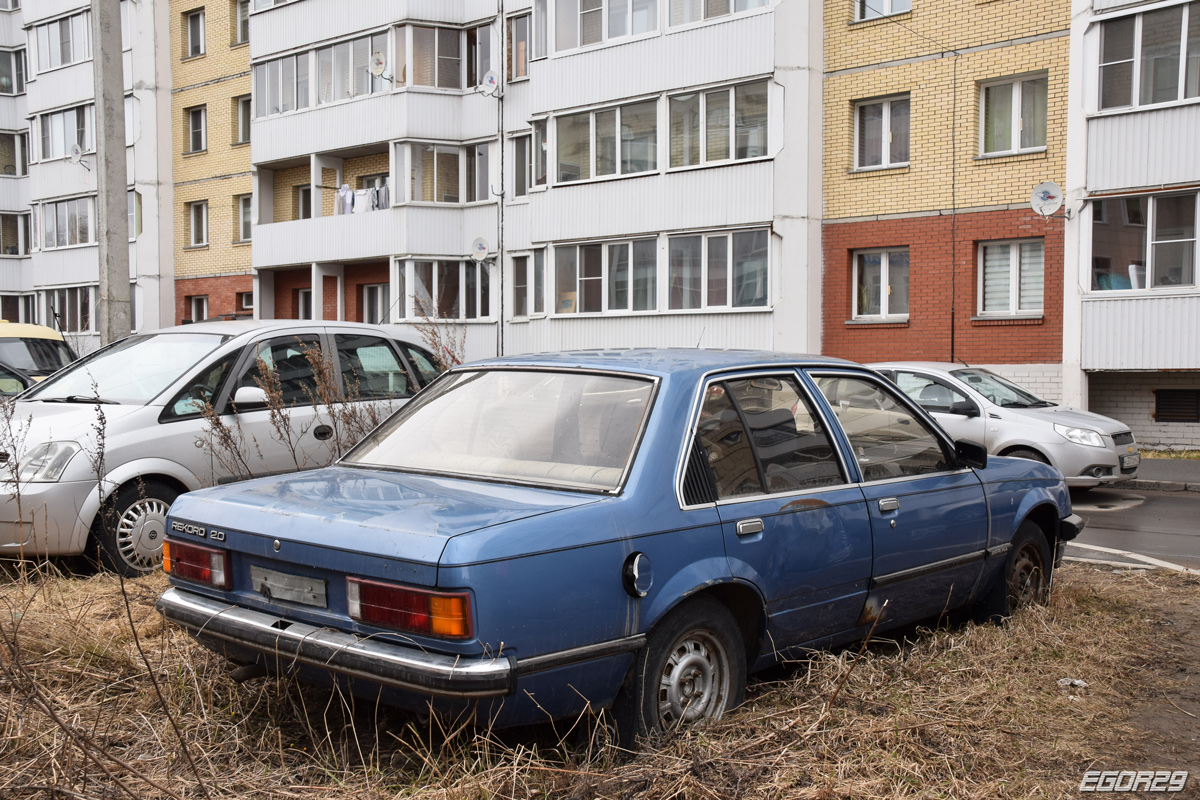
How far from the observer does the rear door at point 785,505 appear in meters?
4.34

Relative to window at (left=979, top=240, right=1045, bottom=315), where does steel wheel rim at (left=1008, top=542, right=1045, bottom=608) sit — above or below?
below

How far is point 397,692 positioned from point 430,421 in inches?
61.3

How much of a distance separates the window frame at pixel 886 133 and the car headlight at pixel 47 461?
1802 centimetres

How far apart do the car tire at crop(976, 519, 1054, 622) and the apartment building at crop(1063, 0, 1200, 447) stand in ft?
45.1

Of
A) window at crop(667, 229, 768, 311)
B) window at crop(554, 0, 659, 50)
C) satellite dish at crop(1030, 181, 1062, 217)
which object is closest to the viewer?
satellite dish at crop(1030, 181, 1062, 217)

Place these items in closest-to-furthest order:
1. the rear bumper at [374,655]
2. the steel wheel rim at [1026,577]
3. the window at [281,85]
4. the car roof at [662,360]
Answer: the rear bumper at [374,655]
the car roof at [662,360]
the steel wheel rim at [1026,577]
the window at [281,85]

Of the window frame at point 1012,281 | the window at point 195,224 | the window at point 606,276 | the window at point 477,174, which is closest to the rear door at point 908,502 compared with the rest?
the window frame at point 1012,281

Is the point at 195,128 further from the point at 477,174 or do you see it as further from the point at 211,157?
the point at 477,174

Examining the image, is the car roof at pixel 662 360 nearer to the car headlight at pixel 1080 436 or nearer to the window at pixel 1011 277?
the car headlight at pixel 1080 436

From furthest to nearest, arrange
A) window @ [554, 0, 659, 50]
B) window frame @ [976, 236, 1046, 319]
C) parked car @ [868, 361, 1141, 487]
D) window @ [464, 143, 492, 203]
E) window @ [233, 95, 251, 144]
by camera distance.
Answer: window @ [233, 95, 251, 144]
window @ [464, 143, 492, 203]
window @ [554, 0, 659, 50]
window frame @ [976, 236, 1046, 319]
parked car @ [868, 361, 1141, 487]

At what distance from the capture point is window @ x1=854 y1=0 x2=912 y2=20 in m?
22.0

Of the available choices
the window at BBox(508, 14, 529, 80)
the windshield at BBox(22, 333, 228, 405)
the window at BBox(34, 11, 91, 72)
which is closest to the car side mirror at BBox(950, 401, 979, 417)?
the windshield at BBox(22, 333, 228, 405)

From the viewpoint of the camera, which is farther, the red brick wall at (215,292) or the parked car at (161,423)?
the red brick wall at (215,292)

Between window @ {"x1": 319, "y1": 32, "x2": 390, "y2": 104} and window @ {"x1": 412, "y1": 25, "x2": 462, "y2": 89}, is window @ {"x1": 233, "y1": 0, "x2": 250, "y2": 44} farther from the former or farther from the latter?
window @ {"x1": 412, "y1": 25, "x2": 462, "y2": 89}
